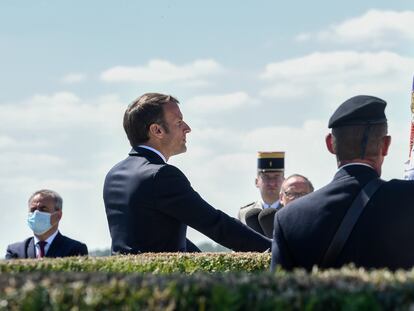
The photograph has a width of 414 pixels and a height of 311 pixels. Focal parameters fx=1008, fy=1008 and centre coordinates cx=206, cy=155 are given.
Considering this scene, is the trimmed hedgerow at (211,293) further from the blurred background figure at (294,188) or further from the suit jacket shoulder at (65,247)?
the blurred background figure at (294,188)

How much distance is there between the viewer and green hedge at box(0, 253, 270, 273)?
7.07 metres

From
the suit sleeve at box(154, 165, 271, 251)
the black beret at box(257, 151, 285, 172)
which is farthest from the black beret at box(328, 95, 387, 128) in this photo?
the black beret at box(257, 151, 285, 172)

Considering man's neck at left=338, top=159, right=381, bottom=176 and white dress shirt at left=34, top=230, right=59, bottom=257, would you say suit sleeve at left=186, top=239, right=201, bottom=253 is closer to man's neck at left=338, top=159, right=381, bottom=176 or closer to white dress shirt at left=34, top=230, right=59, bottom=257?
man's neck at left=338, top=159, right=381, bottom=176

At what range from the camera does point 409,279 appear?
516 cm

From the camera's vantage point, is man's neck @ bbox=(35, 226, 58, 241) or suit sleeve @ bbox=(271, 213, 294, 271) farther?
man's neck @ bbox=(35, 226, 58, 241)

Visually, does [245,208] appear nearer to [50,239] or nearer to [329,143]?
[50,239]

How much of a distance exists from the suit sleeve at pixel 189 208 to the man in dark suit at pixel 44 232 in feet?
17.2

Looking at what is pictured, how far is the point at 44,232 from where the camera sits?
14500mm

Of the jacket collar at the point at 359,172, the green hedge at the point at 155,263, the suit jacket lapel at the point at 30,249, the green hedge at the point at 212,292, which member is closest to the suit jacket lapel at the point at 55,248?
the suit jacket lapel at the point at 30,249

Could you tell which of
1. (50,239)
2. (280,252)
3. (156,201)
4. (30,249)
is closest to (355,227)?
(280,252)

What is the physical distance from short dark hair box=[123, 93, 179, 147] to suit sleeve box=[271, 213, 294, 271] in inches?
127

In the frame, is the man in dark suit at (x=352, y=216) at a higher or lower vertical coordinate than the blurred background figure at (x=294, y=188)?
lower

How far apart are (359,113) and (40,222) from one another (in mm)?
8432

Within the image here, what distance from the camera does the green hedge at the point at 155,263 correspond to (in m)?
7.07
